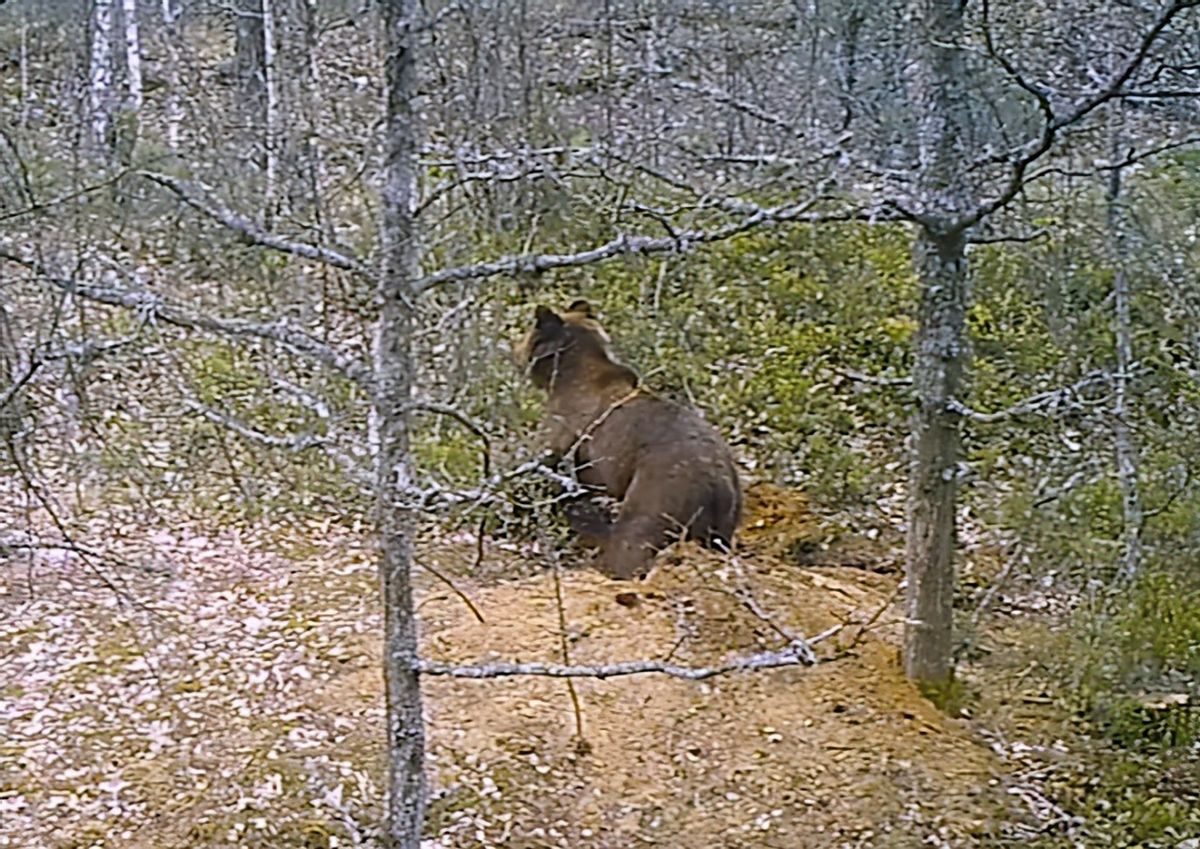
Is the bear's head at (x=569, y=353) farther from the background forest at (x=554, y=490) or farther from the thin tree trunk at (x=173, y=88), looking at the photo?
the thin tree trunk at (x=173, y=88)

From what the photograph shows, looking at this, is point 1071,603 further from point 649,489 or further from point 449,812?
point 449,812

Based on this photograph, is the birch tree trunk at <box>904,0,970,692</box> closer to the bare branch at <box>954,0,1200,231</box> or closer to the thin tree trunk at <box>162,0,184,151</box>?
the bare branch at <box>954,0,1200,231</box>

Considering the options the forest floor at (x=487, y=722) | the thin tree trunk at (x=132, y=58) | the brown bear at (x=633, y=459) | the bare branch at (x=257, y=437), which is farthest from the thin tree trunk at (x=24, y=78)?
the bare branch at (x=257, y=437)

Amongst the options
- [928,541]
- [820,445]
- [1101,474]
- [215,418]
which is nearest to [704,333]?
[820,445]

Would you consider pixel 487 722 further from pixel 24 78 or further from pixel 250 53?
pixel 250 53

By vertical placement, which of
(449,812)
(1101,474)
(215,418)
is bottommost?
(449,812)

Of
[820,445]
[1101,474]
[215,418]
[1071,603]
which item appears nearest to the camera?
[215,418]

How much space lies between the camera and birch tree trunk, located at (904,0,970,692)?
4.77 meters

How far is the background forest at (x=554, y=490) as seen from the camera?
14.2 ft

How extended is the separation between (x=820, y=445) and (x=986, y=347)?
79.3 inches

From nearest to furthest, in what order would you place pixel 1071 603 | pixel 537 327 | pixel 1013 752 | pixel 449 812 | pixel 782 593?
1. pixel 449 812
2. pixel 1013 752
3. pixel 782 593
4. pixel 1071 603
5. pixel 537 327

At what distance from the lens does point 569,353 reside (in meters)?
7.97

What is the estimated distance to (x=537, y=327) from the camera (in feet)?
26.8

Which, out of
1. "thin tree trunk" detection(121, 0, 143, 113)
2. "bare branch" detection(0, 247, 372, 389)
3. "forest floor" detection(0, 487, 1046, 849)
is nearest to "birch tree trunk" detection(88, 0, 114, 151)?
"thin tree trunk" detection(121, 0, 143, 113)
